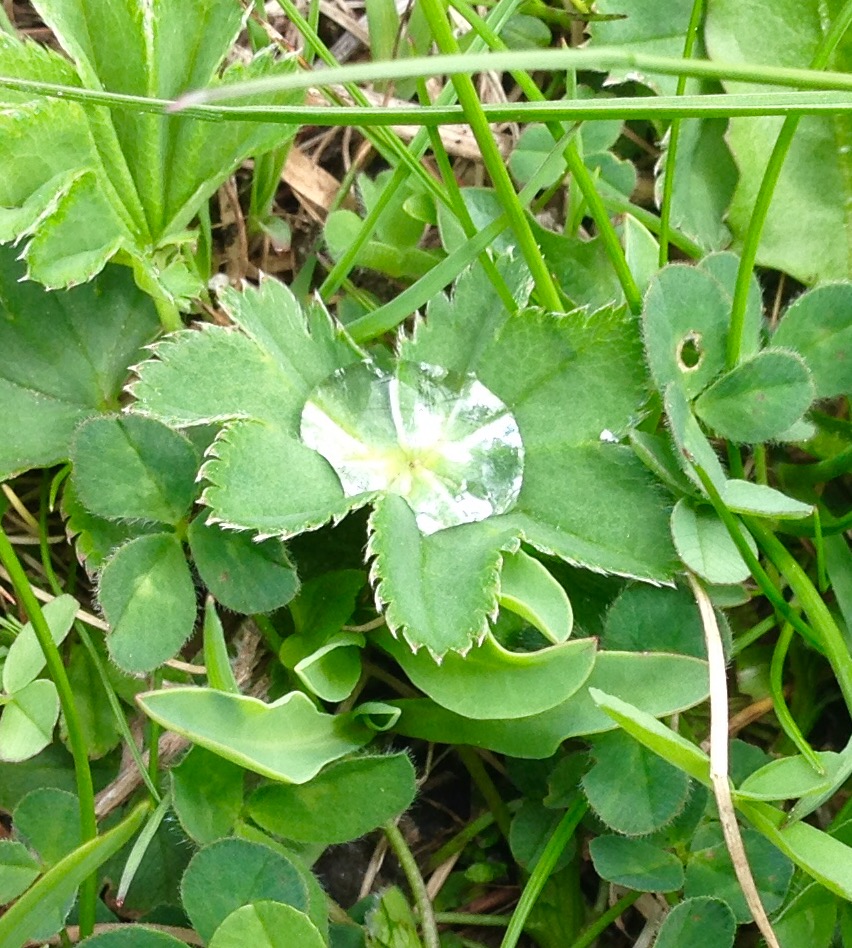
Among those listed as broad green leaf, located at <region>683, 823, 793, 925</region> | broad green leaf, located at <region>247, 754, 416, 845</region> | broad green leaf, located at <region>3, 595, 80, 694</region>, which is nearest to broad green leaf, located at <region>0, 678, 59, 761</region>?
broad green leaf, located at <region>3, 595, 80, 694</region>

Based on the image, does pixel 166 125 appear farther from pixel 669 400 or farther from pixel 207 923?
pixel 207 923

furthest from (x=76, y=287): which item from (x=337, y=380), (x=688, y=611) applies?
(x=688, y=611)

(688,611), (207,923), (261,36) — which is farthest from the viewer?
(261,36)

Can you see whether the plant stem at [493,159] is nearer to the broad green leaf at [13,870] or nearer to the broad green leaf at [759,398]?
the broad green leaf at [759,398]

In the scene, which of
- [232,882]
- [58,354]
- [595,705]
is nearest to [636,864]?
[595,705]

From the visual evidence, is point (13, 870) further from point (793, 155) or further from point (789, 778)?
point (793, 155)

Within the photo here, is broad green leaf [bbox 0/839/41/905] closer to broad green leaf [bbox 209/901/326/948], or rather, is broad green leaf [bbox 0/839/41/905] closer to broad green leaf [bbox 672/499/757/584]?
broad green leaf [bbox 209/901/326/948]
